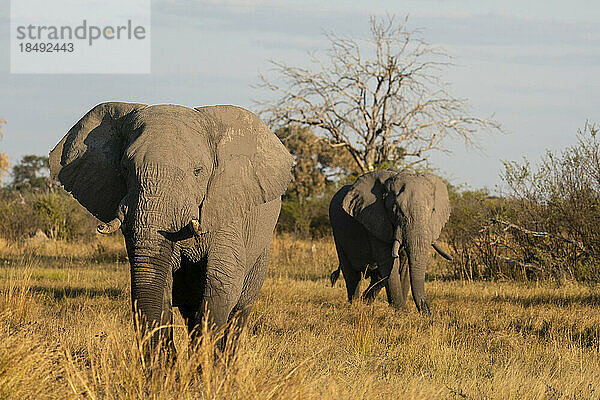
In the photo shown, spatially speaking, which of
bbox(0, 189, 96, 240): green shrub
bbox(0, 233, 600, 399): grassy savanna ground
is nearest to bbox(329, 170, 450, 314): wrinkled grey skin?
bbox(0, 233, 600, 399): grassy savanna ground

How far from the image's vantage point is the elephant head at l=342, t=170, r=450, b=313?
1207 centimetres

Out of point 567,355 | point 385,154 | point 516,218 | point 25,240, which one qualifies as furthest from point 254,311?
point 385,154

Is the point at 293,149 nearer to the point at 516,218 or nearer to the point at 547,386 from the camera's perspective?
the point at 516,218

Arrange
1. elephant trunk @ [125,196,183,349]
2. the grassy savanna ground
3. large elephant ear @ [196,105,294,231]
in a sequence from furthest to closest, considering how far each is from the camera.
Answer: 1. large elephant ear @ [196,105,294,231]
2. elephant trunk @ [125,196,183,349]
3. the grassy savanna ground

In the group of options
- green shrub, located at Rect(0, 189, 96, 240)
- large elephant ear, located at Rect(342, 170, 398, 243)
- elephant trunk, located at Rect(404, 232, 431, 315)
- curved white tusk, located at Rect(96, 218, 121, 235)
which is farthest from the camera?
green shrub, located at Rect(0, 189, 96, 240)

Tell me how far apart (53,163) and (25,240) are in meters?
16.5

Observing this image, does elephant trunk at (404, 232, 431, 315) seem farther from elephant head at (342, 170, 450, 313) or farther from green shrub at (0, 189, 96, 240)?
green shrub at (0, 189, 96, 240)

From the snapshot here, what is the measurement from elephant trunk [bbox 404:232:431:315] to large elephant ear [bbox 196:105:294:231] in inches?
193

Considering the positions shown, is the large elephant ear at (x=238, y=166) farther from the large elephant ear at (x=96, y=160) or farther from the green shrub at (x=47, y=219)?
the green shrub at (x=47, y=219)

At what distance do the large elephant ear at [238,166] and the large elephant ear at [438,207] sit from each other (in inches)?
225

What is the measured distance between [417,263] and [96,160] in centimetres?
625

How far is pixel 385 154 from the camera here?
3484 cm

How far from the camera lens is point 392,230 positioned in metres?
12.6

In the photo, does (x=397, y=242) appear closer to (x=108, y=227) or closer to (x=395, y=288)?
(x=395, y=288)
